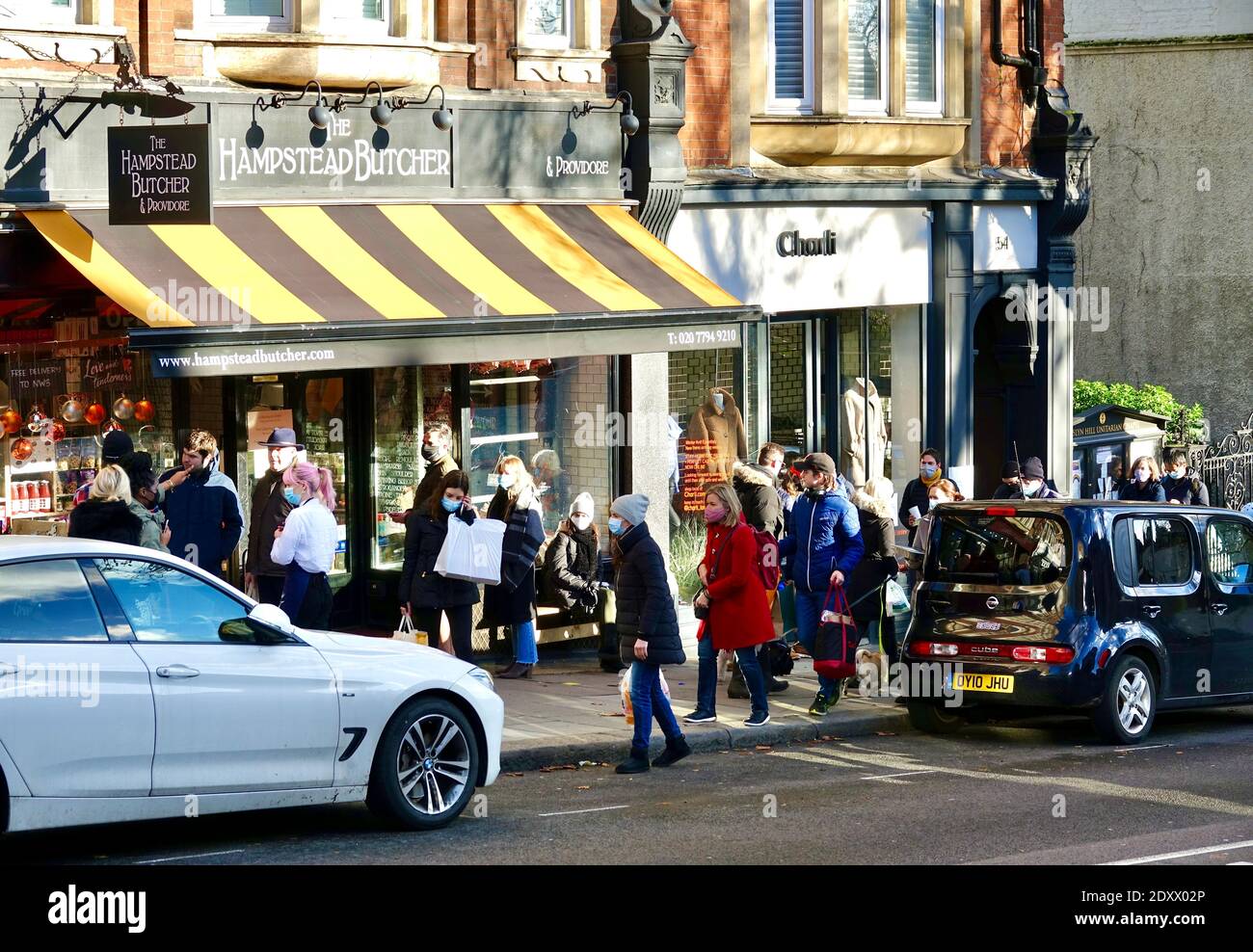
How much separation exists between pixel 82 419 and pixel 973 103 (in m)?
10.3

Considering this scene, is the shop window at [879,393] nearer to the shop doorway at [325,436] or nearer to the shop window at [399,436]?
the shop window at [399,436]

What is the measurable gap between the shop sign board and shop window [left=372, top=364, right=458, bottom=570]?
274 cm

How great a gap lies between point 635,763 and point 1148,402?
15.5m

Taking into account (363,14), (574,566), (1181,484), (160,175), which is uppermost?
(363,14)

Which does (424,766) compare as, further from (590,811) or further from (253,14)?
(253,14)

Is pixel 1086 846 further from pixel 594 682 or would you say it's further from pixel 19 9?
pixel 19 9

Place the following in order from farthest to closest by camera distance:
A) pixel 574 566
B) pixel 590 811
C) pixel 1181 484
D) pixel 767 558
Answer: pixel 1181 484 → pixel 574 566 → pixel 767 558 → pixel 590 811

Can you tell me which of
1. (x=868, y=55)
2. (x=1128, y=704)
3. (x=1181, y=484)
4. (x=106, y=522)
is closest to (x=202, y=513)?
(x=106, y=522)

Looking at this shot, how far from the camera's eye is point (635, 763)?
1146 centimetres

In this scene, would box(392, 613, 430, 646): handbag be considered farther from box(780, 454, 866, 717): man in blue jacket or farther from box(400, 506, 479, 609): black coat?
box(780, 454, 866, 717): man in blue jacket

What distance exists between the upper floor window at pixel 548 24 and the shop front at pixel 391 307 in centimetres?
66

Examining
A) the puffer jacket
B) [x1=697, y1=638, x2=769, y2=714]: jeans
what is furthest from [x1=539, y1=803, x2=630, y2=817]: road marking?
the puffer jacket

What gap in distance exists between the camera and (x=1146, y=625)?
12695 mm
